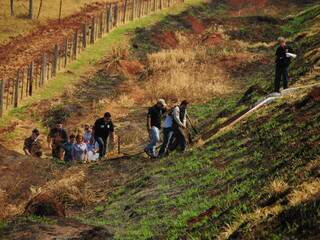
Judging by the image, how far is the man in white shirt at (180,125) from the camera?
1891 centimetres

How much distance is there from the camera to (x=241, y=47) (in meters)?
41.0

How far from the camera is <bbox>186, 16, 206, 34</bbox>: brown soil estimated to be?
47.6 meters

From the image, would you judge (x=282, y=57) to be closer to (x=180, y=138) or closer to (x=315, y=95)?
(x=315, y=95)

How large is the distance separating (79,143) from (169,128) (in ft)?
10.5

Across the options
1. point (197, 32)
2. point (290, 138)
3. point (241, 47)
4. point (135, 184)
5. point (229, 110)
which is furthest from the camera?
point (197, 32)

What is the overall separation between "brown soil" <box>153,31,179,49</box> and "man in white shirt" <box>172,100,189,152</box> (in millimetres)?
22963

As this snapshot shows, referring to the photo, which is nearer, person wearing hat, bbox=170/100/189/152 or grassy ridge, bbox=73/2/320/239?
grassy ridge, bbox=73/2/320/239

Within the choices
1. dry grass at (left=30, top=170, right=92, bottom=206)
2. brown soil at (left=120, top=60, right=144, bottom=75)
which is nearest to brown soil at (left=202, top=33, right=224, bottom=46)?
brown soil at (left=120, top=60, right=144, bottom=75)

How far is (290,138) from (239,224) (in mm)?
5495

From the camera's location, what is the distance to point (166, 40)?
43.4 metres

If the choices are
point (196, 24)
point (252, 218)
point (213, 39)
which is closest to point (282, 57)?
point (252, 218)

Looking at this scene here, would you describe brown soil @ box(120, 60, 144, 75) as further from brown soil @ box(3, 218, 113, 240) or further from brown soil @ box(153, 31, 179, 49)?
brown soil @ box(3, 218, 113, 240)

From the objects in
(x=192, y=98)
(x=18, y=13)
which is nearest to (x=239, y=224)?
(x=192, y=98)

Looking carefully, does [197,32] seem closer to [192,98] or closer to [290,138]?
[192,98]
